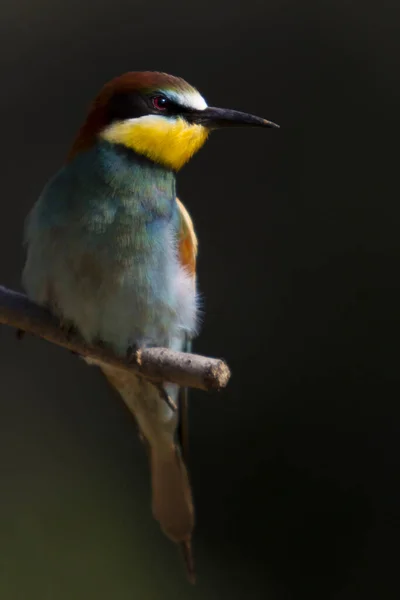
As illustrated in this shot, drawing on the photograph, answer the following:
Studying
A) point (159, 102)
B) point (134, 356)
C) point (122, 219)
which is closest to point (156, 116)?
point (159, 102)

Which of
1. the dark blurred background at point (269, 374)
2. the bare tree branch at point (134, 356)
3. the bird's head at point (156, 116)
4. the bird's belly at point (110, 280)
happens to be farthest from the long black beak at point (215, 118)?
the dark blurred background at point (269, 374)

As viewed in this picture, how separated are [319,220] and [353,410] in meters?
0.39

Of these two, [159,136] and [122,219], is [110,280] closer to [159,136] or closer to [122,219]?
[122,219]

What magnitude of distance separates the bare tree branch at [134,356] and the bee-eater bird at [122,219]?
2 cm

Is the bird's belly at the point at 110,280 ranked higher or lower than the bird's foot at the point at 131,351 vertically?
higher

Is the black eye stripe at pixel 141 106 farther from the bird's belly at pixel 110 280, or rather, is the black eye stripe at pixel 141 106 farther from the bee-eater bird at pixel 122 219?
the bird's belly at pixel 110 280

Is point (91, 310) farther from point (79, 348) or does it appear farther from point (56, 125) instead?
point (56, 125)

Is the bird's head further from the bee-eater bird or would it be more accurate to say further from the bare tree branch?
the bare tree branch

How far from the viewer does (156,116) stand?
4.29 feet

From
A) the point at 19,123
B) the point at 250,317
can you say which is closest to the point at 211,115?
the point at 250,317

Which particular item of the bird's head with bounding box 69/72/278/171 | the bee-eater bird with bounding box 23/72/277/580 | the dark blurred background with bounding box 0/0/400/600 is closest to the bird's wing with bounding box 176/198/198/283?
the bee-eater bird with bounding box 23/72/277/580

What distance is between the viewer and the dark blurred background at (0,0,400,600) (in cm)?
220

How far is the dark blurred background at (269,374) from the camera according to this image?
86.5 inches

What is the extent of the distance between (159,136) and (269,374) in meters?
1.00
